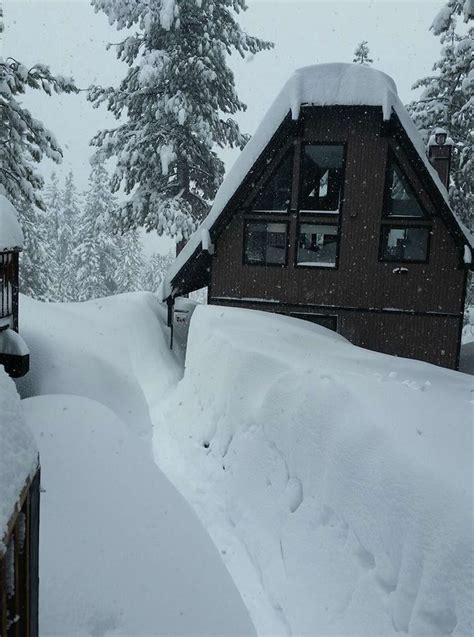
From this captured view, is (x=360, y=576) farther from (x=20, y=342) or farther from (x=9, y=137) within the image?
(x=9, y=137)

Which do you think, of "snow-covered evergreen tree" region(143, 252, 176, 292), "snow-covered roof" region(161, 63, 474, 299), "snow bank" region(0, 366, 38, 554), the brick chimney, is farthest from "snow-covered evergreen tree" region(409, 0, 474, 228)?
"snow-covered evergreen tree" region(143, 252, 176, 292)

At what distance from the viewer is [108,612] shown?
4.34m

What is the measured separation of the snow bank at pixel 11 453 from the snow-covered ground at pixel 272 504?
1.98m

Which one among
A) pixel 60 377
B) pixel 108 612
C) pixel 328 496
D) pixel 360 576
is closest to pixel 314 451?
pixel 328 496

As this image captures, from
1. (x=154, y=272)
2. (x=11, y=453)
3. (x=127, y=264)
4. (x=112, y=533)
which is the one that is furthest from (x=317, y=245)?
(x=154, y=272)

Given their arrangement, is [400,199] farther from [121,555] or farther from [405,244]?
[121,555]

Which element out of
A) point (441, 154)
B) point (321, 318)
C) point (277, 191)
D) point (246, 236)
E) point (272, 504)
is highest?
point (441, 154)

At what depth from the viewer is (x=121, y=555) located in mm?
5113

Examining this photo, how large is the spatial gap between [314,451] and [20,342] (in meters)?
7.49

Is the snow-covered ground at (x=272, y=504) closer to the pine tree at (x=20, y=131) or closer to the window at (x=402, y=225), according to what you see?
the window at (x=402, y=225)

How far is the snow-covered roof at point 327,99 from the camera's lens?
1506 cm

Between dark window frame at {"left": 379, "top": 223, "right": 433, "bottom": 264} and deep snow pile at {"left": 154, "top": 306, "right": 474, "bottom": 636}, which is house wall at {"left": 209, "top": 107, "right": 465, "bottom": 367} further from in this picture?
deep snow pile at {"left": 154, "top": 306, "right": 474, "bottom": 636}

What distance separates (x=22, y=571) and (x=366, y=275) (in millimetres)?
14613

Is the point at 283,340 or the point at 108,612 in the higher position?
the point at 283,340
